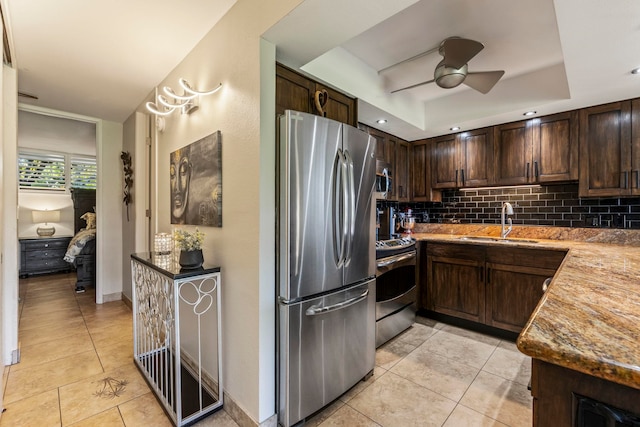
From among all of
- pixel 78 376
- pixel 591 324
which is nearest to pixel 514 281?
pixel 591 324

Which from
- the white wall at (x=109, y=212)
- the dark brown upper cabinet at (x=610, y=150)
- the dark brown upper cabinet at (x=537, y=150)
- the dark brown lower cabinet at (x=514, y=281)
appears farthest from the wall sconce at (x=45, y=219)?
the dark brown upper cabinet at (x=610, y=150)

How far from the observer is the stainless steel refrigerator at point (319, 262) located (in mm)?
1602

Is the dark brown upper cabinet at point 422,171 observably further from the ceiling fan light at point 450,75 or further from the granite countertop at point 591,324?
the granite countertop at point 591,324

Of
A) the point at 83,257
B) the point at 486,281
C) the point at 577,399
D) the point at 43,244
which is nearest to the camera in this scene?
the point at 577,399

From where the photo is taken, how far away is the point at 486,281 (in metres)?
2.92

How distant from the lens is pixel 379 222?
3.72 metres

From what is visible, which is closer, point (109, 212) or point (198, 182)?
point (198, 182)

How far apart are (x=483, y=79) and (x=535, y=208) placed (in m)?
1.88

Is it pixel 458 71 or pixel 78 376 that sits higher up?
pixel 458 71

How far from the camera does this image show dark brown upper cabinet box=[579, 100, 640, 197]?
2.54m


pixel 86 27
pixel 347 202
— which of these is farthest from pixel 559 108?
pixel 86 27

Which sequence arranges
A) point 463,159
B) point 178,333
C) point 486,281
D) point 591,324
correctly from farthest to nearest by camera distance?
point 463,159
point 486,281
point 178,333
point 591,324

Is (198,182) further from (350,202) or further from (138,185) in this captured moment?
(138,185)

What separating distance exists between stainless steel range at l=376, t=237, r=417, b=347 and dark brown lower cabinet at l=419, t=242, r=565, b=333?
291 millimetres
